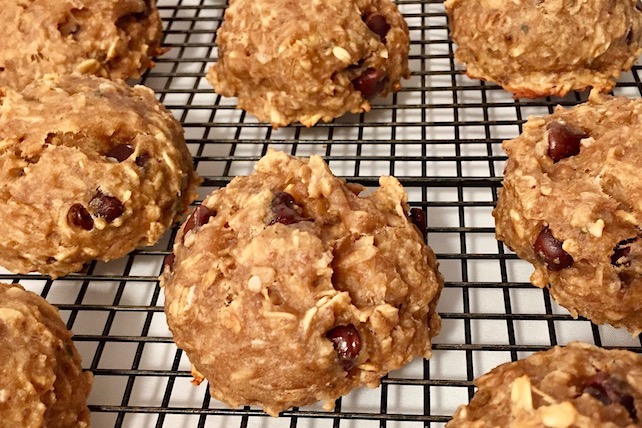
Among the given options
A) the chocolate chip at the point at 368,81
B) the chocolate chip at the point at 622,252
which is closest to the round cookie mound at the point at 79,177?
the chocolate chip at the point at 368,81

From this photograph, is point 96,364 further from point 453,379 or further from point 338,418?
point 453,379

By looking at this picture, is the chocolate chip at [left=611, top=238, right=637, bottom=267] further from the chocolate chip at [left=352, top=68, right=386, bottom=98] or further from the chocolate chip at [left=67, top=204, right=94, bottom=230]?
the chocolate chip at [left=67, top=204, right=94, bottom=230]

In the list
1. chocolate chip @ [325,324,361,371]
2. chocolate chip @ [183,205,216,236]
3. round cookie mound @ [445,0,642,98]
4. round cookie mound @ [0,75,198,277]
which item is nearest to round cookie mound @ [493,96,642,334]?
round cookie mound @ [445,0,642,98]

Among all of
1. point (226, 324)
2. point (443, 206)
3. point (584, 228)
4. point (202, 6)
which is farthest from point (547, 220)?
point (202, 6)

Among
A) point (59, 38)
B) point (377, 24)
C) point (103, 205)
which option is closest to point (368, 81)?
point (377, 24)

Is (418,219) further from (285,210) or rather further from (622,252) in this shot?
(622,252)
